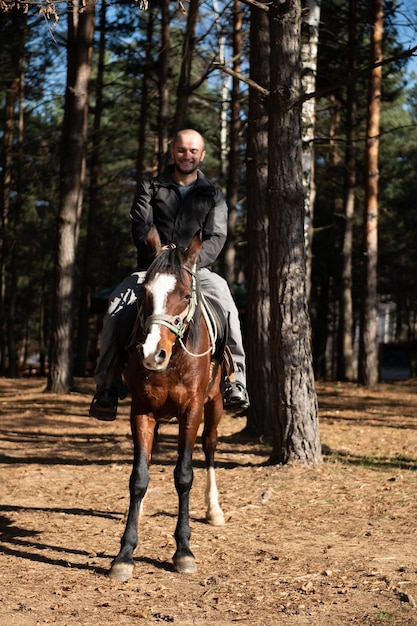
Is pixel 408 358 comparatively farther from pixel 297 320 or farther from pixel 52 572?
pixel 52 572

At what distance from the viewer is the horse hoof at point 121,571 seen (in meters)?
5.89

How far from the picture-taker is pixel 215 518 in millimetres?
7668

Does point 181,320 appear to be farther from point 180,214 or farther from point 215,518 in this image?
point 215,518

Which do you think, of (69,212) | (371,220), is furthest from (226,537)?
(371,220)

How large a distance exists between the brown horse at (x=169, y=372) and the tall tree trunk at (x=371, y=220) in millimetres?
16979

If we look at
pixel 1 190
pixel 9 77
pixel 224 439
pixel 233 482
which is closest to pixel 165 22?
pixel 9 77

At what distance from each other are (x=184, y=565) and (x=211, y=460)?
1804 mm

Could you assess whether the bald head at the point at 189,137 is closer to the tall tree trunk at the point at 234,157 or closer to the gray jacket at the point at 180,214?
the gray jacket at the point at 180,214

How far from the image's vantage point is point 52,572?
6090 millimetres

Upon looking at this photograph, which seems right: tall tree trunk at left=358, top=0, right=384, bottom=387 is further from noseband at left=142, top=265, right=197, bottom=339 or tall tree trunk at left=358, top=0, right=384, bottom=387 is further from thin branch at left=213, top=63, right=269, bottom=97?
noseband at left=142, top=265, right=197, bottom=339

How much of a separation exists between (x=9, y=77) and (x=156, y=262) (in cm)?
2068

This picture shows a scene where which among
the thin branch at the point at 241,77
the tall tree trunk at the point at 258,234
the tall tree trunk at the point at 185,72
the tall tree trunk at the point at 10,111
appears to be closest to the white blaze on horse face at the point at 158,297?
the thin branch at the point at 241,77

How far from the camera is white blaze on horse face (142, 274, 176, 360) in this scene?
571 cm

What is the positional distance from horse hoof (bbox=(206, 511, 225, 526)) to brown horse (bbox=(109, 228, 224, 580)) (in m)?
1.27
